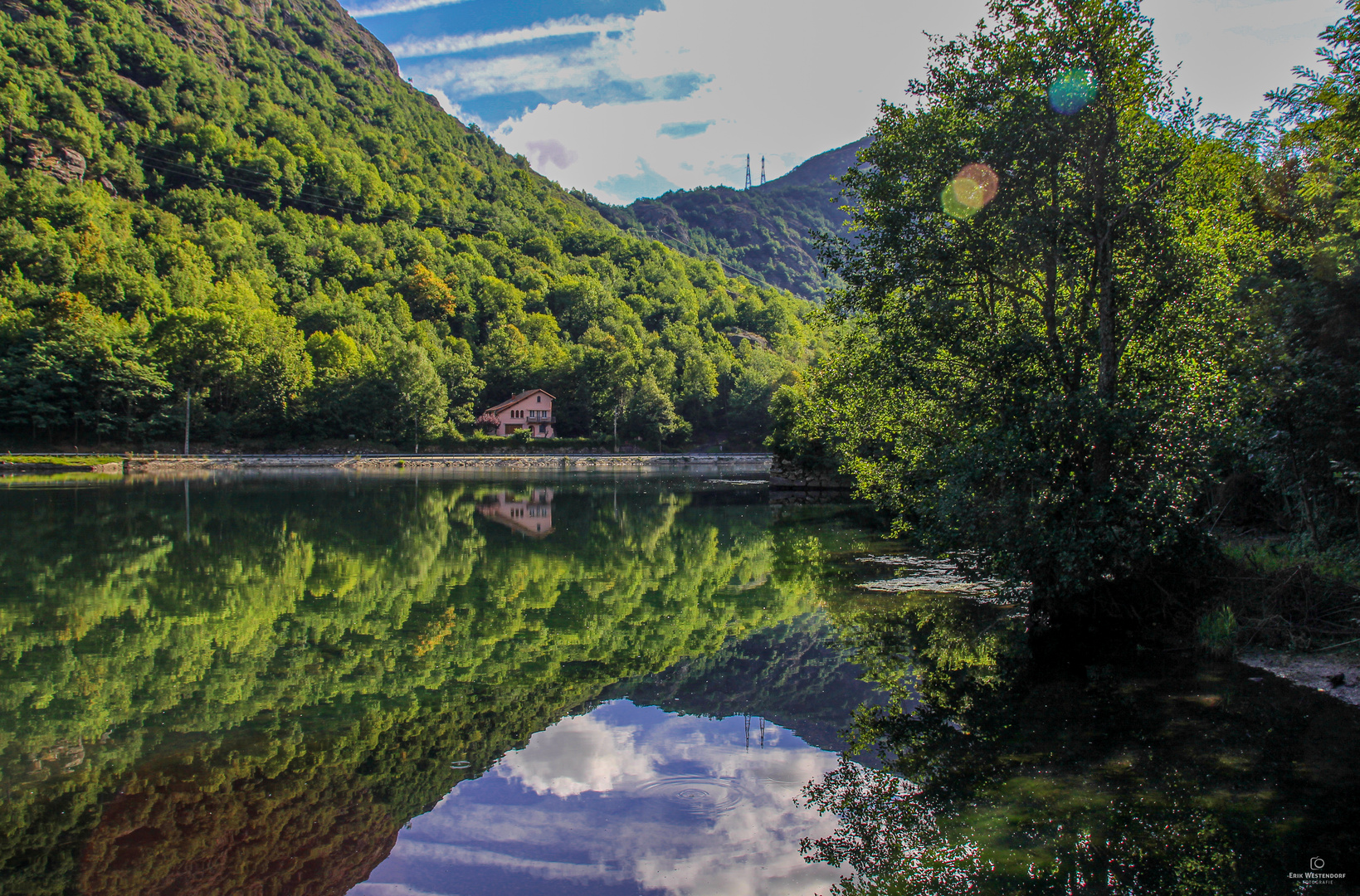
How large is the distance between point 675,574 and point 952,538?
834 centimetres

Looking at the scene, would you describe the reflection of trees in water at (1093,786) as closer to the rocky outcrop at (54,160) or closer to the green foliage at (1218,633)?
the green foliage at (1218,633)

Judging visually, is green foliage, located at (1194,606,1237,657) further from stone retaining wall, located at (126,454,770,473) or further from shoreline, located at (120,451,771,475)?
stone retaining wall, located at (126,454,770,473)

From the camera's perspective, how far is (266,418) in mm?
90438

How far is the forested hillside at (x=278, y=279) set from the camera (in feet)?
286

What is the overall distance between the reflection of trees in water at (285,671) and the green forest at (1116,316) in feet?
17.5

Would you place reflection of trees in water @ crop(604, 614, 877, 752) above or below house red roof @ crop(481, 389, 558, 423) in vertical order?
below

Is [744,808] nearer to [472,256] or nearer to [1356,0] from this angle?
[1356,0]

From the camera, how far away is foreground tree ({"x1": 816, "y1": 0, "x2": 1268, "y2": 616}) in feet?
37.6

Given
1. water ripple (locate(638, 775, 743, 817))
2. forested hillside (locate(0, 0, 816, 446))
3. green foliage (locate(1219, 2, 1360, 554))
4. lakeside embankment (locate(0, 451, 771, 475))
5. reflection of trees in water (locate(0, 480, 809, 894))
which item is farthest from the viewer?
forested hillside (locate(0, 0, 816, 446))

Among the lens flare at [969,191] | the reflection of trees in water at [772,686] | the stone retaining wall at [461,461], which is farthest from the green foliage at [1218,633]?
the stone retaining wall at [461,461]

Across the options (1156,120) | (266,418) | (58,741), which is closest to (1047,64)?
(1156,120)

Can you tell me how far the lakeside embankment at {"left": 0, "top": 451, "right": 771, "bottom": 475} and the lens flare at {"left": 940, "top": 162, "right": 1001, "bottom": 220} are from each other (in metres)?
66.2

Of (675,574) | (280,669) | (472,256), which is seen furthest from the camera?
(472,256)

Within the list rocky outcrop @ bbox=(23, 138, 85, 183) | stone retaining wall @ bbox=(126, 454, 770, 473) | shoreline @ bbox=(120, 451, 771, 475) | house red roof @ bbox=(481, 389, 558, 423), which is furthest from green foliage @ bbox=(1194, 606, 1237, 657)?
rocky outcrop @ bbox=(23, 138, 85, 183)
